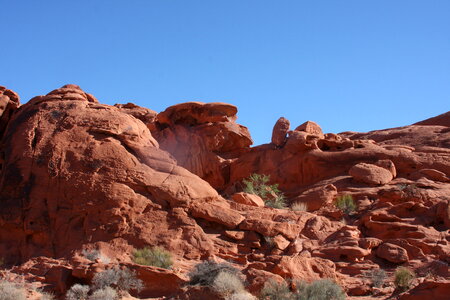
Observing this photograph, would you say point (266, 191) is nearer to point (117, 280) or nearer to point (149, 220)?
point (149, 220)

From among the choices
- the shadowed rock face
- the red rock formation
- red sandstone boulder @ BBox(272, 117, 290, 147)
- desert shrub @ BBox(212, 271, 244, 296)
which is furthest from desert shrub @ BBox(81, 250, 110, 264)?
red sandstone boulder @ BBox(272, 117, 290, 147)

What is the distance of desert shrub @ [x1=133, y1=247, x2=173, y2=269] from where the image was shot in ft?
37.3

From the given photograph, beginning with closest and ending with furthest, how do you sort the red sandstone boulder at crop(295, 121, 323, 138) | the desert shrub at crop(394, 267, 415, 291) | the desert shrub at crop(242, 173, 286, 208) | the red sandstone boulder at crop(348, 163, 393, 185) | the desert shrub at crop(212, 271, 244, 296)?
the desert shrub at crop(212, 271, 244, 296), the desert shrub at crop(394, 267, 415, 291), the desert shrub at crop(242, 173, 286, 208), the red sandstone boulder at crop(348, 163, 393, 185), the red sandstone boulder at crop(295, 121, 323, 138)

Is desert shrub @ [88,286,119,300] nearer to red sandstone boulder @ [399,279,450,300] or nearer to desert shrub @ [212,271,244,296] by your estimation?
desert shrub @ [212,271,244,296]

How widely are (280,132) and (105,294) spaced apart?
15.8 m

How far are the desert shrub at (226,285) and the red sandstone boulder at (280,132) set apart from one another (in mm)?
14925

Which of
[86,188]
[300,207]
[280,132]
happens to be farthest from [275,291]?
[280,132]

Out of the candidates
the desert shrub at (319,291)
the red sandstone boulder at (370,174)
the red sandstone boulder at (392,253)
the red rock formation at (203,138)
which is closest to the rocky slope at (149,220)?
the red sandstone boulder at (392,253)

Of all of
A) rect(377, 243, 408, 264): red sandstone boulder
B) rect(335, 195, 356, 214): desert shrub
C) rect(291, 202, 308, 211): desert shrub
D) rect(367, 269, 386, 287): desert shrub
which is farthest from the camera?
rect(291, 202, 308, 211): desert shrub

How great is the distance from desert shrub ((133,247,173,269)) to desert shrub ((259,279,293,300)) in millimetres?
2443

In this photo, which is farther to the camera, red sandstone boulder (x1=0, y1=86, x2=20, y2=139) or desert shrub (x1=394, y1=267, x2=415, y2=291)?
red sandstone boulder (x1=0, y1=86, x2=20, y2=139)

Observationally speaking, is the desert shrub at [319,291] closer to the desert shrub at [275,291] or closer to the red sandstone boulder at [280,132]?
the desert shrub at [275,291]

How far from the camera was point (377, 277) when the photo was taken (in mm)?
11359

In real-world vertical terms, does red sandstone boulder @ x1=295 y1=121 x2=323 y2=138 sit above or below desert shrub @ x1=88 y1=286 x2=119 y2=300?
above
